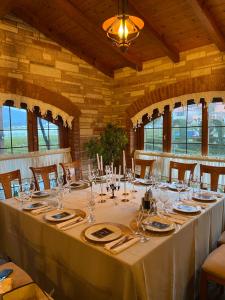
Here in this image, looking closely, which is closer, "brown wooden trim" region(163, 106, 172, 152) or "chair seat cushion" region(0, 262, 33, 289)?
"chair seat cushion" region(0, 262, 33, 289)

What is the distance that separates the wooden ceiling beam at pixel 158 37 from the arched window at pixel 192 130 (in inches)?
33.3

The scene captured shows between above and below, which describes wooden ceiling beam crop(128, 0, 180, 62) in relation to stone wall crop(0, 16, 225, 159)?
above

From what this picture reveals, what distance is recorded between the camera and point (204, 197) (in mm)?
2217

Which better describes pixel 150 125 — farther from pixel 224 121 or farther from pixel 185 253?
pixel 185 253

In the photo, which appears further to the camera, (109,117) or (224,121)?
(109,117)

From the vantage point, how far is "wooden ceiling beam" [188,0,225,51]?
2773 millimetres

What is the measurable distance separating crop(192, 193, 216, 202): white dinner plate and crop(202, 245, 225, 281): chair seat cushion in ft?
1.68

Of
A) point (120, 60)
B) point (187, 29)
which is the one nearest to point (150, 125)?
point (120, 60)

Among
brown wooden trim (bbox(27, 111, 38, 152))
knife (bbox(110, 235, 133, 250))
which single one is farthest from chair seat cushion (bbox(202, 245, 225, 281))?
brown wooden trim (bbox(27, 111, 38, 152))

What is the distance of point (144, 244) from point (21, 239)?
3.65 ft

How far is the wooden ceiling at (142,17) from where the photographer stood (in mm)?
3021

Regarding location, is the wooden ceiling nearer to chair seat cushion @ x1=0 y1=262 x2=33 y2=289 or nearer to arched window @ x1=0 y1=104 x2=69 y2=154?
arched window @ x1=0 y1=104 x2=69 y2=154

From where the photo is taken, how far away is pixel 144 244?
1400mm

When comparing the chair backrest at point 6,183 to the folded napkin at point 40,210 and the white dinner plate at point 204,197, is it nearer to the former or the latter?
the folded napkin at point 40,210
